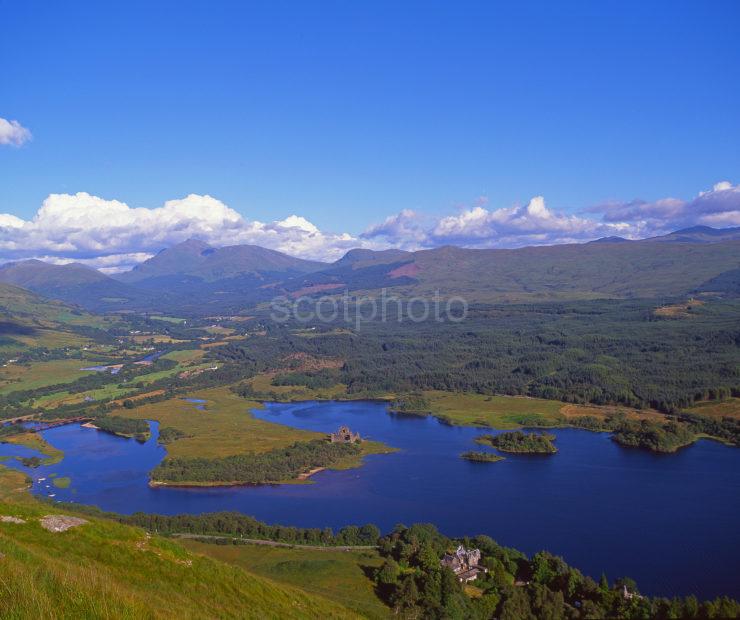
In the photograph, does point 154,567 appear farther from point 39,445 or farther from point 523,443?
point 39,445

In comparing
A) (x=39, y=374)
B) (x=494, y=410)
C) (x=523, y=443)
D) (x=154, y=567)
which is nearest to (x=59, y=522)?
(x=154, y=567)

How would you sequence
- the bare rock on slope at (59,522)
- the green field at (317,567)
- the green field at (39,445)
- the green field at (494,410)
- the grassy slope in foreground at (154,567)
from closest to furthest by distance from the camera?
the grassy slope in foreground at (154,567) → the bare rock on slope at (59,522) → the green field at (317,567) → the green field at (39,445) → the green field at (494,410)

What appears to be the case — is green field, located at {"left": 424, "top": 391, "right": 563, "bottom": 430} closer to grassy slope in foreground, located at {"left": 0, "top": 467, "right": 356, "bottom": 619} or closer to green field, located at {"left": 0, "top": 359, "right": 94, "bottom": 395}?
grassy slope in foreground, located at {"left": 0, "top": 467, "right": 356, "bottom": 619}

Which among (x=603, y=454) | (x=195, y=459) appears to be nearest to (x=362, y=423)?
(x=195, y=459)

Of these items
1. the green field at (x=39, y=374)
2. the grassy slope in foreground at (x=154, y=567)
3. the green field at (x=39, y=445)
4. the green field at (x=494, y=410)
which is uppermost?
the grassy slope in foreground at (x=154, y=567)

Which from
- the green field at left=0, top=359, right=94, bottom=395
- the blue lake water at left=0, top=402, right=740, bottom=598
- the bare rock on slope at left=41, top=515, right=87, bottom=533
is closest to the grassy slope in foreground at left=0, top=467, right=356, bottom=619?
the bare rock on slope at left=41, top=515, right=87, bottom=533

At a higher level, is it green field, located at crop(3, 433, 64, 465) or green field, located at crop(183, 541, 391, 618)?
green field, located at crop(183, 541, 391, 618)

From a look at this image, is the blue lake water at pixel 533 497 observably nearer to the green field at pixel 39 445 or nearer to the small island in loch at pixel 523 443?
the green field at pixel 39 445

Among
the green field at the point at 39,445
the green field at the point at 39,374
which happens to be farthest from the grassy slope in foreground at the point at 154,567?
the green field at the point at 39,374

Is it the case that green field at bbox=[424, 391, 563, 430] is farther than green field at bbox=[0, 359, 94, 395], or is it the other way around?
green field at bbox=[0, 359, 94, 395]
